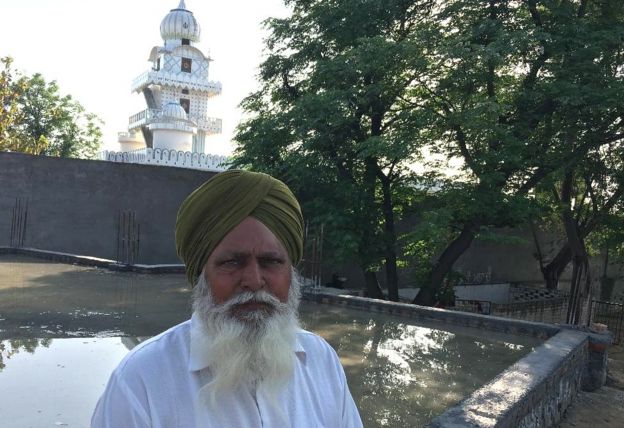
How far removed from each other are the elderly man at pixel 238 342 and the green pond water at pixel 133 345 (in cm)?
212

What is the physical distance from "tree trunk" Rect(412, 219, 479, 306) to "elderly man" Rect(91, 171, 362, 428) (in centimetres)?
938

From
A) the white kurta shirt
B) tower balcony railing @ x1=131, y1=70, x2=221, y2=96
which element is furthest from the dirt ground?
tower balcony railing @ x1=131, y1=70, x2=221, y2=96

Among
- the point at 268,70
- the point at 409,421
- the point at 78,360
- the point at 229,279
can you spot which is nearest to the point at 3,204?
the point at 268,70

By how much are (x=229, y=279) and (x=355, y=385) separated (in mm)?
3159

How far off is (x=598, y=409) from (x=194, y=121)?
26768mm

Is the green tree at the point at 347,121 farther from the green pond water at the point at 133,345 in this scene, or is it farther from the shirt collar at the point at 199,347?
the shirt collar at the point at 199,347

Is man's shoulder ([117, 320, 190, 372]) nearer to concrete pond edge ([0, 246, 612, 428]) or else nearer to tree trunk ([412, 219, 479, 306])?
concrete pond edge ([0, 246, 612, 428])

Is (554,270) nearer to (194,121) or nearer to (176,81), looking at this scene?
(194,121)

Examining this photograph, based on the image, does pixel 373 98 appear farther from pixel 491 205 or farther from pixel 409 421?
pixel 409 421

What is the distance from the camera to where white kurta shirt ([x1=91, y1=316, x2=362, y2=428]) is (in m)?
1.13

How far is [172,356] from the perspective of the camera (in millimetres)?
1238

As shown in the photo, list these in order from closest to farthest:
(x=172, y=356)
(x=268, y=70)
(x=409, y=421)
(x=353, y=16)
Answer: (x=172, y=356)
(x=409, y=421)
(x=353, y=16)
(x=268, y=70)

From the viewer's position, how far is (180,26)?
104 feet

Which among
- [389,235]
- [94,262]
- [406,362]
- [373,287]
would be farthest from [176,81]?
[406,362]
